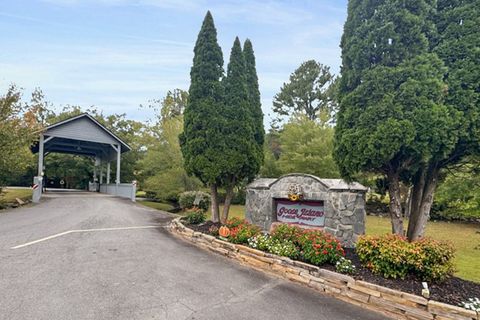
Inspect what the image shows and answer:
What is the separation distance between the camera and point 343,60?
19.6 feet

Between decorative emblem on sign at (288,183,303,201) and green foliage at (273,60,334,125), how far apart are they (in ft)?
77.2

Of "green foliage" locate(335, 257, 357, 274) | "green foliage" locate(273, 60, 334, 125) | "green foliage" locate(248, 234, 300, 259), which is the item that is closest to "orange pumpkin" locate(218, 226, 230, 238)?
"green foliage" locate(248, 234, 300, 259)

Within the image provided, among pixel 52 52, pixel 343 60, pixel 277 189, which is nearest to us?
pixel 343 60

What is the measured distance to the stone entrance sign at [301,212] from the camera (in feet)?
23.6

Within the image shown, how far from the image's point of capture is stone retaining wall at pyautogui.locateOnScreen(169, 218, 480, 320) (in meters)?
3.37

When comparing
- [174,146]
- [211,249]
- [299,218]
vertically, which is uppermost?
[174,146]

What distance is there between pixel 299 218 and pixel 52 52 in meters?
12.7

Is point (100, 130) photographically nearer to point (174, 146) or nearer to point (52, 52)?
point (174, 146)

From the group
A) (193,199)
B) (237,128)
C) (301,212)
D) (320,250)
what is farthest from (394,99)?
(193,199)

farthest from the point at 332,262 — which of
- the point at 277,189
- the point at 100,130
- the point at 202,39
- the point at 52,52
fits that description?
the point at 100,130

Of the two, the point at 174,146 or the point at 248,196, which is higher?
the point at 174,146

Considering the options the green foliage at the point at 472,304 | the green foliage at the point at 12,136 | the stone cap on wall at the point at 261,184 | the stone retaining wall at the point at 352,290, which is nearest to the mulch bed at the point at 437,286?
the green foliage at the point at 472,304

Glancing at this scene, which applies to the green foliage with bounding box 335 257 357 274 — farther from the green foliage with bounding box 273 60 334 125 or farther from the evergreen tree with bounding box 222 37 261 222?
the green foliage with bounding box 273 60 334 125

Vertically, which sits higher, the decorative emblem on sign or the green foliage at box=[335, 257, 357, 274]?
the decorative emblem on sign
